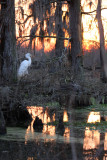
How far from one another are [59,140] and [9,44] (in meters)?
4.28

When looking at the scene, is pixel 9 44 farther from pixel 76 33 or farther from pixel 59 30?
pixel 59 30

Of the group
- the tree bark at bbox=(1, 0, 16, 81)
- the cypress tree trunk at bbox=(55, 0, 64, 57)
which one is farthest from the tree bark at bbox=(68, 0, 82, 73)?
the tree bark at bbox=(1, 0, 16, 81)

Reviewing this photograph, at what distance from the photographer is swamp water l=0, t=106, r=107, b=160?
20.3 ft

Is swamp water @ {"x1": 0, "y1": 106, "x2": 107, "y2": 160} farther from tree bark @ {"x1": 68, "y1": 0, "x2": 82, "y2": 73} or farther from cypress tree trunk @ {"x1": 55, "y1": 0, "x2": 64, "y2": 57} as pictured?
cypress tree trunk @ {"x1": 55, "y1": 0, "x2": 64, "y2": 57}

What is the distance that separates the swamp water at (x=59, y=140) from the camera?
6.19m

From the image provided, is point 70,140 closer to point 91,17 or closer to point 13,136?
point 13,136

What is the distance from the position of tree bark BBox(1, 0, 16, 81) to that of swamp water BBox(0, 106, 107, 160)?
183cm

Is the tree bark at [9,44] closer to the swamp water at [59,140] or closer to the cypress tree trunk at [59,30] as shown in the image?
the swamp water at [59,140]

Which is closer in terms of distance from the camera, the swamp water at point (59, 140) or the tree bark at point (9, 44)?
the swamp water at point (59, 140)

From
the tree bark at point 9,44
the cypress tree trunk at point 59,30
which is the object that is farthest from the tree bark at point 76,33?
the tree bark at point 9,44

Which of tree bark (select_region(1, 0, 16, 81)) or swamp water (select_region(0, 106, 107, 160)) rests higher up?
tree bark (select_region(1, 0, 16, 81))

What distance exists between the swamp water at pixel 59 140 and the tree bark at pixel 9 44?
1834mm

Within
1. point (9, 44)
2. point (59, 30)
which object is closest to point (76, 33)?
point (9, 44)

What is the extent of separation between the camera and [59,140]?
7363 mm
